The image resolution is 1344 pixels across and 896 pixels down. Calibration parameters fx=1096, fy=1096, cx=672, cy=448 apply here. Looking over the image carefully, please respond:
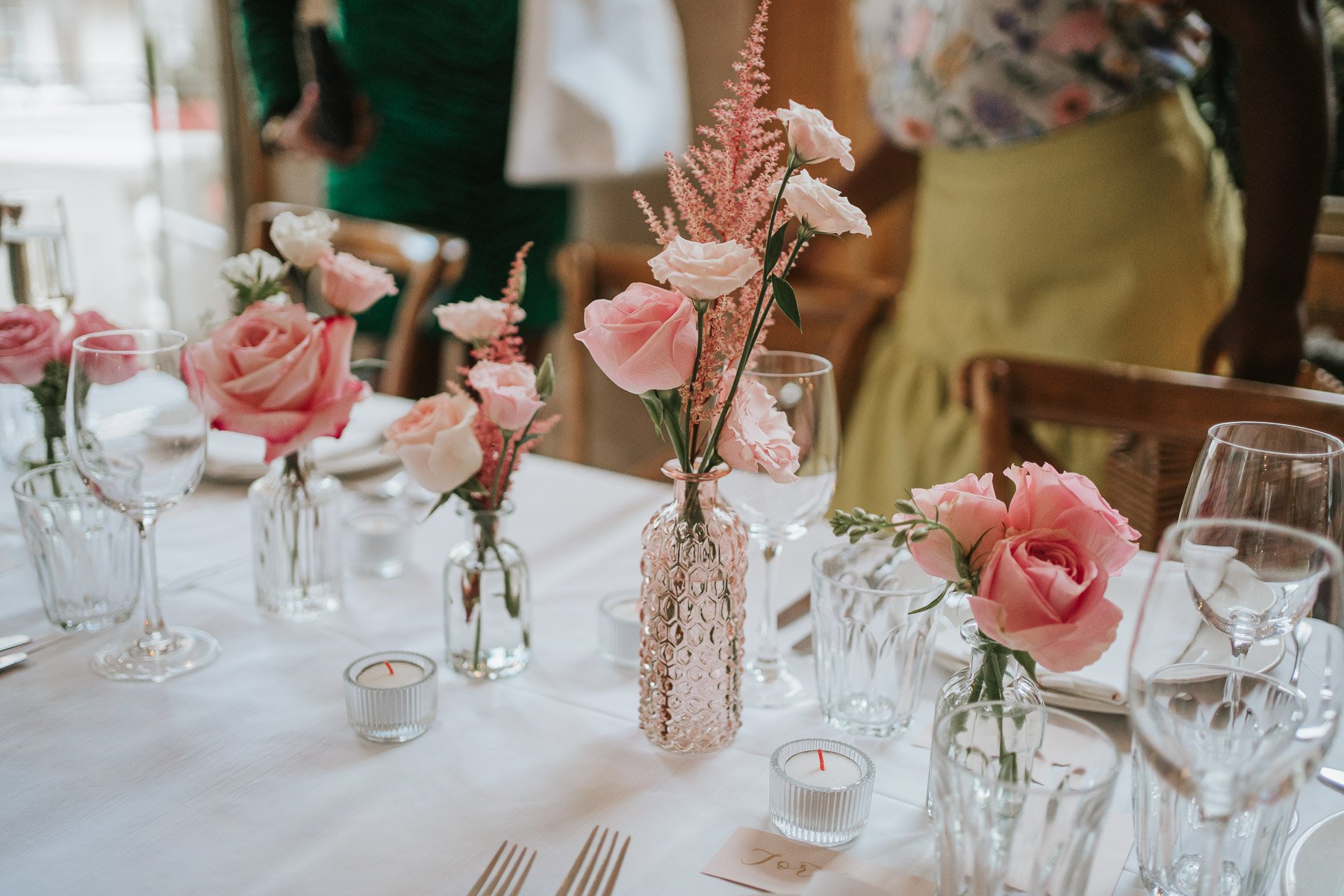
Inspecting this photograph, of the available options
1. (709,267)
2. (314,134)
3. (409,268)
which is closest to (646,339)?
(709,267)

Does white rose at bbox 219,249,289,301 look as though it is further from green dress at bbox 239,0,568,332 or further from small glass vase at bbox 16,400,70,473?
green dress at bbox 239,0,568,332

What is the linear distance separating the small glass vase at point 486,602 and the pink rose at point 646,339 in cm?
24

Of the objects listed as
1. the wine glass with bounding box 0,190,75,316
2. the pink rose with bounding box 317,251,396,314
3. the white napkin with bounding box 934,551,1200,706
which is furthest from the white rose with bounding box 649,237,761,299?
the wine glass with bounding box 0,190,75,316

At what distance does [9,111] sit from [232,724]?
3.17m

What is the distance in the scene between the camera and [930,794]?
0.68 meters

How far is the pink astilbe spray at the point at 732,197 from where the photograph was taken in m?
0.64

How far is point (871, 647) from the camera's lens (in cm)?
76

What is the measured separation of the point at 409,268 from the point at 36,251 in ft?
2.39

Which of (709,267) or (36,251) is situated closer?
(709,267)

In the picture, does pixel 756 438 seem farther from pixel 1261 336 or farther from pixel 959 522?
pixel 1261 336

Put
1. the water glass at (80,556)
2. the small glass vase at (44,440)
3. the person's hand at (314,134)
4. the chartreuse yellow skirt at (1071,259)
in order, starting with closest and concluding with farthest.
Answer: the water glass at (80,556)
the small glass vase at (44,440)
the chartreuse yellow skirt at (1071,259)
the person's hand at (314,134)

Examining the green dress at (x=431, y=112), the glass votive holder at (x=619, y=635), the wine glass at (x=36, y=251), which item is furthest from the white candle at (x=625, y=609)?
the green dress at (x=431, y=112)

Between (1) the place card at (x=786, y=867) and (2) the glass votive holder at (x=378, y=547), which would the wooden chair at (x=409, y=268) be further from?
(1) the place card at (x=786, y=867)

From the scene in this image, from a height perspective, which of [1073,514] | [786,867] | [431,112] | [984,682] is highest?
[431,112]
